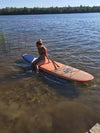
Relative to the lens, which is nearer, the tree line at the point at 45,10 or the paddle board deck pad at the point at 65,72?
the paddle board deck pad at the point at 65,72

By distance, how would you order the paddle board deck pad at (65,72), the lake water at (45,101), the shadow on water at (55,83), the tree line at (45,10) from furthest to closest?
the tree line at (45,10) < the paddle board deck pad at (65,72) < the shadow on water at (55,83) < the lake water at (45,101)

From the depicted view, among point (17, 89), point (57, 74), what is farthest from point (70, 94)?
point (17, 89)

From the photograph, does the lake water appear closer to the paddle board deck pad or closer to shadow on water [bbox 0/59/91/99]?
shadow on water [bbox 0/59/91/99]

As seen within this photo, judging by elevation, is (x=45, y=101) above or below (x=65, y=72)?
below

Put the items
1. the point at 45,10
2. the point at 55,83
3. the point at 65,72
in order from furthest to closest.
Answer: the point at 45,10
the point at 65,72
the point at 55,83

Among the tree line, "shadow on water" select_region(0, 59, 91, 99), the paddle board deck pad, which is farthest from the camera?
the tree line

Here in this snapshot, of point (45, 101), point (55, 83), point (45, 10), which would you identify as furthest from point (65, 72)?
point (45, 10)

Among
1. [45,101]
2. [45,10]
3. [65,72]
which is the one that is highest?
[45,10]

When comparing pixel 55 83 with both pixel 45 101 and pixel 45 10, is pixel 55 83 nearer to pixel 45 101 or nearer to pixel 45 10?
pixel 45 101

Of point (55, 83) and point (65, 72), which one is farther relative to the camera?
point (65, 72)

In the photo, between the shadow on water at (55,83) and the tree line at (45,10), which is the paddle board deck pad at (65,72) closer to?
the shadow on water at (55,83)

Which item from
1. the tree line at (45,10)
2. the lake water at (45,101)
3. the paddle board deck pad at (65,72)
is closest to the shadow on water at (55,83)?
the lake water at (45,101)

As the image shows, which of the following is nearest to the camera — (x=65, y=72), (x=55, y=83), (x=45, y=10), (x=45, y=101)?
(x=45, y=101)

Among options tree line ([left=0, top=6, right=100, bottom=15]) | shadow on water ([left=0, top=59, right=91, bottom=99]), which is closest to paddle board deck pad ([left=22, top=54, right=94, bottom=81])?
shadow on water ([left=0, top=59, right=91, bottom=99])
